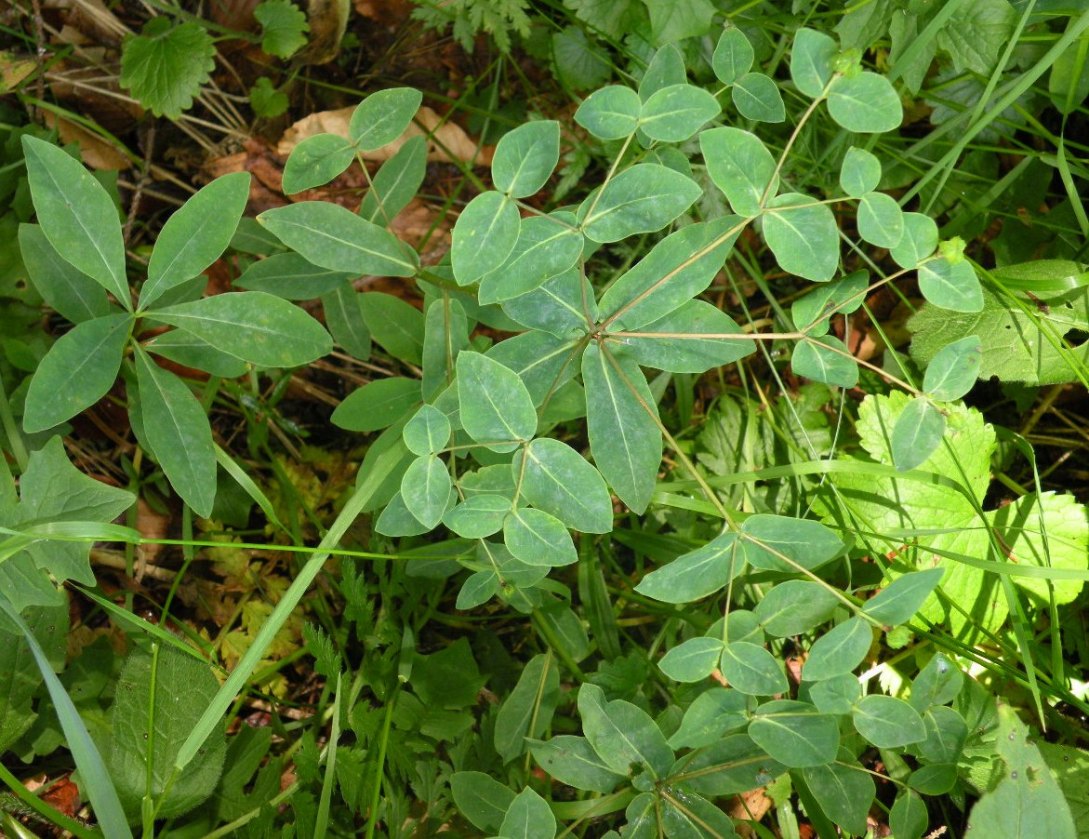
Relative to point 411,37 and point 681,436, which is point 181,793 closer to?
point 681,436

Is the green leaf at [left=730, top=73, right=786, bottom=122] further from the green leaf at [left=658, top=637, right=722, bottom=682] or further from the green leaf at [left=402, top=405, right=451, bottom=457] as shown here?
the green leaf at [left=658, top=637, right=722, bottom=682]

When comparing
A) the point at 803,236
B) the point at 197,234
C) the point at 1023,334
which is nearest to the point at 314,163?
the point at 197,234

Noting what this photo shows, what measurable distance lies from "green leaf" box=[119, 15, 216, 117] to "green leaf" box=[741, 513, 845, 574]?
6.34ft

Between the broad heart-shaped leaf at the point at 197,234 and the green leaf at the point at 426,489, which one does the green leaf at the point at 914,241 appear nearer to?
the green leaf at the point at 426,489

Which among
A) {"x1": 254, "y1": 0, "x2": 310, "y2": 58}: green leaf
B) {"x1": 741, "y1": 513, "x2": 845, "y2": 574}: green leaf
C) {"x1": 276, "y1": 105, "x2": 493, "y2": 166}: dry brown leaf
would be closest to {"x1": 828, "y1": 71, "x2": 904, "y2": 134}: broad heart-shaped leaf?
{"x1": 741, "y1": 513, "x2": 845, "y2": 574}: green leaf

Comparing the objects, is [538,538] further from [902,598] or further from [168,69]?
[168,69]

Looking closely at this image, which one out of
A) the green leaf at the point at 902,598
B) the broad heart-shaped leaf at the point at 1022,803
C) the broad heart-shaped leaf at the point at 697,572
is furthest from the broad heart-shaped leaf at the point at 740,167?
the broad heart-shaped leaf at the point at 1022,803

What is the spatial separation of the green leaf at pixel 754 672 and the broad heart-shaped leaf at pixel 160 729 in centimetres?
119

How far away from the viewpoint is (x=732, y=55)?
158 cm

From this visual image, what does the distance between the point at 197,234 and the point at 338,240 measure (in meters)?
0.26

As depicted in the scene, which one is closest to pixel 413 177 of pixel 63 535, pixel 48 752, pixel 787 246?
pixel 787 246

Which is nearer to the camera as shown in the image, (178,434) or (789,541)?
(789,541)

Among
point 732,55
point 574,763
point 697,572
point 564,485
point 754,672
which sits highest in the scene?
point 732,55

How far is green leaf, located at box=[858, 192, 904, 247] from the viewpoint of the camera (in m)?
1.44
